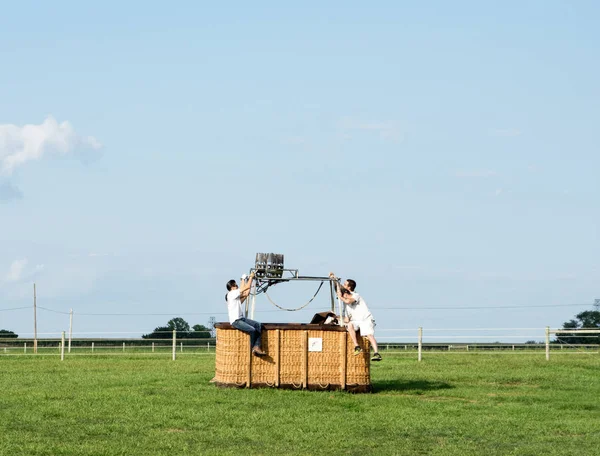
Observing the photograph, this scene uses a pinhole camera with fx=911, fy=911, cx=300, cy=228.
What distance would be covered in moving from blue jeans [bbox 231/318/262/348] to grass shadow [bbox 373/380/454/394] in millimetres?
2507

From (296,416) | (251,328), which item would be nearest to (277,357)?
(251,328)

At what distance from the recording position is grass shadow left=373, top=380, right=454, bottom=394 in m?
17.8

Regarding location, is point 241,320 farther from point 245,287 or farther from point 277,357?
point 277,357

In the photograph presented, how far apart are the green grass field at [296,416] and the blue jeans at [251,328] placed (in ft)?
3.10

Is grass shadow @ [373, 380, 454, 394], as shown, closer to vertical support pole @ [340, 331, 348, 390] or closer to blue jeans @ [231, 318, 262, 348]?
vertical support pole @ [340, 331, 348, 390]

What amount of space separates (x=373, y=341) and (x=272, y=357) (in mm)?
1934

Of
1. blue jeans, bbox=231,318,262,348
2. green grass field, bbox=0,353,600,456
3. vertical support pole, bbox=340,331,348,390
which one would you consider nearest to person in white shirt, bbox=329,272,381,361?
vertical support pole, bbox=340,331,348,390

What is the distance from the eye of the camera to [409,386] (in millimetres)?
18484

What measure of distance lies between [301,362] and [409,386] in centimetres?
272

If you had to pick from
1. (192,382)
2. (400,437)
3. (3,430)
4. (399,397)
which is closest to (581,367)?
(399,397)

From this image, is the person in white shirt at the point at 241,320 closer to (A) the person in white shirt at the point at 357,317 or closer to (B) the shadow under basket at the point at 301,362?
(B) the shadow under basket at the point at 301,362

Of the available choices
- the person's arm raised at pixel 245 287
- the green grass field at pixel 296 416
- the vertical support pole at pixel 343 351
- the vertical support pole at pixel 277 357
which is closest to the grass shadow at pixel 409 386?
the green grass field at pixel 296 416

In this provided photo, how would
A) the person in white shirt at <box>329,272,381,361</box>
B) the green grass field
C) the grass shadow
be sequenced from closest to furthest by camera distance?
the green grass field
the person in white shirt at <box>329,272,381,361</box>
the grass shadow

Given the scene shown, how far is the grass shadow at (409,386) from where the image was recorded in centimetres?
1781
